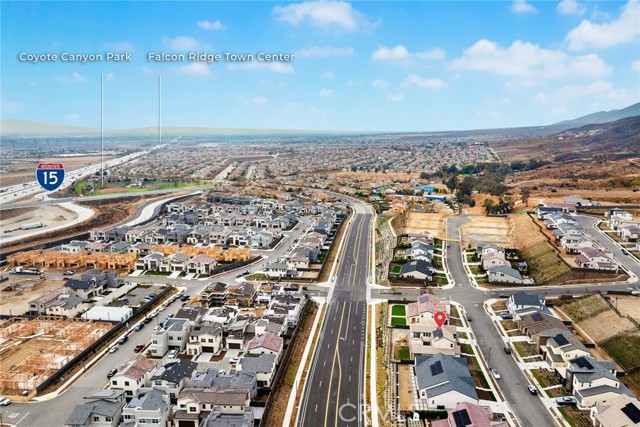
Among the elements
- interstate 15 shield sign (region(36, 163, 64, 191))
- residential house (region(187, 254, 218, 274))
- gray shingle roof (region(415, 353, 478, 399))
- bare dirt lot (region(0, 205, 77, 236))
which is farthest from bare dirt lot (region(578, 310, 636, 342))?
bare dirt lot (region(0, 205, 77, 236))

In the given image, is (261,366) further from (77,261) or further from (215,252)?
(77,261)

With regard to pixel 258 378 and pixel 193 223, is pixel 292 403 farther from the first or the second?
pixel 193 223

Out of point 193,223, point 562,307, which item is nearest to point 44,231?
point 193,223

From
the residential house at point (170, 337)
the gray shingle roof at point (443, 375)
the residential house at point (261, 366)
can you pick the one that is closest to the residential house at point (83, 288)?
the residential house at point (170, 337)

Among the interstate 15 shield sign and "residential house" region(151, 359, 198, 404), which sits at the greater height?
the interstate 15 shield sign

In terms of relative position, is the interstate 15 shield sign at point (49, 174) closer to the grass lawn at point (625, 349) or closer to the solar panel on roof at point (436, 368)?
the solar panel on roof at point (436, 368)

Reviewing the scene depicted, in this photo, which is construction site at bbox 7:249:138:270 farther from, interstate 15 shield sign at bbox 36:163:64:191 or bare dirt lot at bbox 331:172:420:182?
bare dirt lot at bbox 331:172:420:182

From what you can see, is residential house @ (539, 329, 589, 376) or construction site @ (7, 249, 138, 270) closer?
residential house @ (539, 329, 589, 376)
